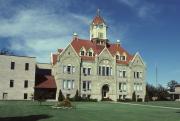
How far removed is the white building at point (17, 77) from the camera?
64.4m

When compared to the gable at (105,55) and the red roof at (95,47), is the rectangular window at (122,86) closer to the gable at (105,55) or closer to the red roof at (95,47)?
the red roof at (95,47)

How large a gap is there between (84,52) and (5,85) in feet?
64.3

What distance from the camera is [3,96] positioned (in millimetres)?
64750

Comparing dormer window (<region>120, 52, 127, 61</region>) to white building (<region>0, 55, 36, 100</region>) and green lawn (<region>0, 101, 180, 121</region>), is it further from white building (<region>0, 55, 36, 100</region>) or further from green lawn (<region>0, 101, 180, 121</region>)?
green lawn (<region>0, 101, 180, 121</region>)

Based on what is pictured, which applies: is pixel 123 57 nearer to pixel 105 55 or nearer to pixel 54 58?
pixel 105 55

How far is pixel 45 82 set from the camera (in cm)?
6950

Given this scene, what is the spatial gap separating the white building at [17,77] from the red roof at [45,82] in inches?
97.4

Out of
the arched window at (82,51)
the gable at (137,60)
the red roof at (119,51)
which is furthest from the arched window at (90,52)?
the gable at (137,60)

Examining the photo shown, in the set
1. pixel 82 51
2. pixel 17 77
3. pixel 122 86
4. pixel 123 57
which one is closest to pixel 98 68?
pixel 82 51

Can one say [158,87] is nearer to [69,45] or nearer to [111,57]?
[111,57]

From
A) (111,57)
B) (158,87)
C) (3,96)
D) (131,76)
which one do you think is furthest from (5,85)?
(158,87)

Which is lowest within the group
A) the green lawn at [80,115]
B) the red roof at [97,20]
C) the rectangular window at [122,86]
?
the green lawn at [80,115]

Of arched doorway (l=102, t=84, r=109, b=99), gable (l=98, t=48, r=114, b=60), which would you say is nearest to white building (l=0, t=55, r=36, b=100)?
gable (l=98, t=48, r=114, b=60)

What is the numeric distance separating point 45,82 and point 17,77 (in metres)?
6.36
